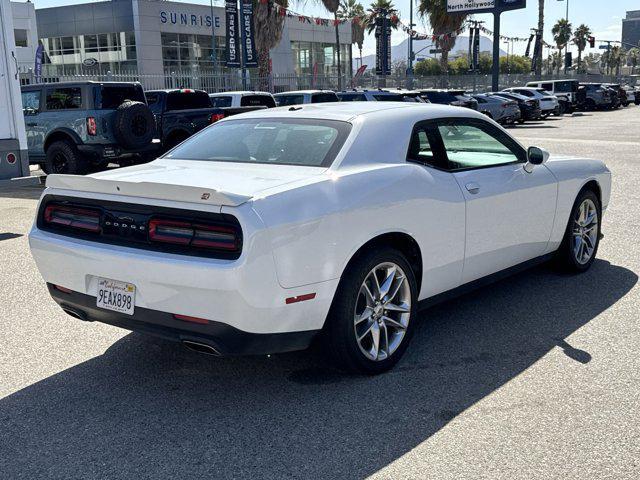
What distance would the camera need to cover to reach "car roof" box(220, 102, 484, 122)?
474 cm

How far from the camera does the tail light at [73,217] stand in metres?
4.10

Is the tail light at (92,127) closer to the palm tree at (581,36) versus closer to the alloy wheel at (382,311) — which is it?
the alloy wheel at (382,311)

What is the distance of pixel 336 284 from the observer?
12.9 ft

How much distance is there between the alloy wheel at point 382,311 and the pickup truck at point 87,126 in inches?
383

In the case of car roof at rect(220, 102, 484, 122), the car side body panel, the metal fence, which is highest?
the metal fence

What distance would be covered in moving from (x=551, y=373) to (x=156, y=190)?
2491 mm

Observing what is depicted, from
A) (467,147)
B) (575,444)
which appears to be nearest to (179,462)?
(575,444)

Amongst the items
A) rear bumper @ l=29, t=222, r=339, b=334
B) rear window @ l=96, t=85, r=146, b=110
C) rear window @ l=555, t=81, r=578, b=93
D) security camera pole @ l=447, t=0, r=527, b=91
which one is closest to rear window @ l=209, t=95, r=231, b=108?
rear window @ l=96, t=85, r=146, b=110

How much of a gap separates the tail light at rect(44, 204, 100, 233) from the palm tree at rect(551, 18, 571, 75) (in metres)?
112

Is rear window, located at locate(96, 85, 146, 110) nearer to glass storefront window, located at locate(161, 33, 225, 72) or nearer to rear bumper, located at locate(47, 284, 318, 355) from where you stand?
rear bumper, located at locate(47, 284, 318, 355)

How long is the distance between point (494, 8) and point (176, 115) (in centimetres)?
3033

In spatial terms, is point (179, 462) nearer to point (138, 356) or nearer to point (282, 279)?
point (282, 279)

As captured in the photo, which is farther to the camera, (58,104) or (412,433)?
(58,104)

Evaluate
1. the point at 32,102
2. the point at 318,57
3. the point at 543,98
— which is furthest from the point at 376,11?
the point at 32,102
